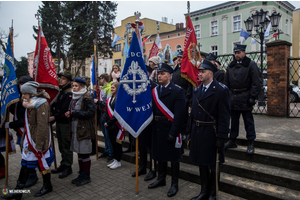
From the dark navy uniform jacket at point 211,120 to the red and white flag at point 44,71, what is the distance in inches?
128

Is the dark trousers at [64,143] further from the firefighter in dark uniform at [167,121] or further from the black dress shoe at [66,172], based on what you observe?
the firefighter in dark uniform at [167,121]

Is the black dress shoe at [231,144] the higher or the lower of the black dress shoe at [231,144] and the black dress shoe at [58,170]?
the higher

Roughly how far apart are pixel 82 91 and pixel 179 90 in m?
1.98

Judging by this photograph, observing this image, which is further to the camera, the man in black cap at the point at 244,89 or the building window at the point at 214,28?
the building window at the point at 214,28

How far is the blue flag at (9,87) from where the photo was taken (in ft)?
14.6

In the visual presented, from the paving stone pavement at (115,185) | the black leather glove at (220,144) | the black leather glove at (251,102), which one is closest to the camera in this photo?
the black leather glove at (220,144)

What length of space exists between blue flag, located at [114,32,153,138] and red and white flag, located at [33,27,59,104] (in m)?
1.79

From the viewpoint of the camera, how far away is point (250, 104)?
4527 mm

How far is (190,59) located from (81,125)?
283 centimetres

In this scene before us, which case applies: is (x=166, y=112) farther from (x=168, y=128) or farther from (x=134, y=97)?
(x=134, y=97)

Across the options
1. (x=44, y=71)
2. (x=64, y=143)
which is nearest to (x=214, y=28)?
(x=44, y=71)

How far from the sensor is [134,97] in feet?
13.3

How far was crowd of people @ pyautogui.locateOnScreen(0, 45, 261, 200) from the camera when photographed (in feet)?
11.4

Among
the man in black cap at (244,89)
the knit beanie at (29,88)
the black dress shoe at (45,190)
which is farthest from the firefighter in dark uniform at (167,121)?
the knit beanie at (29,88)
